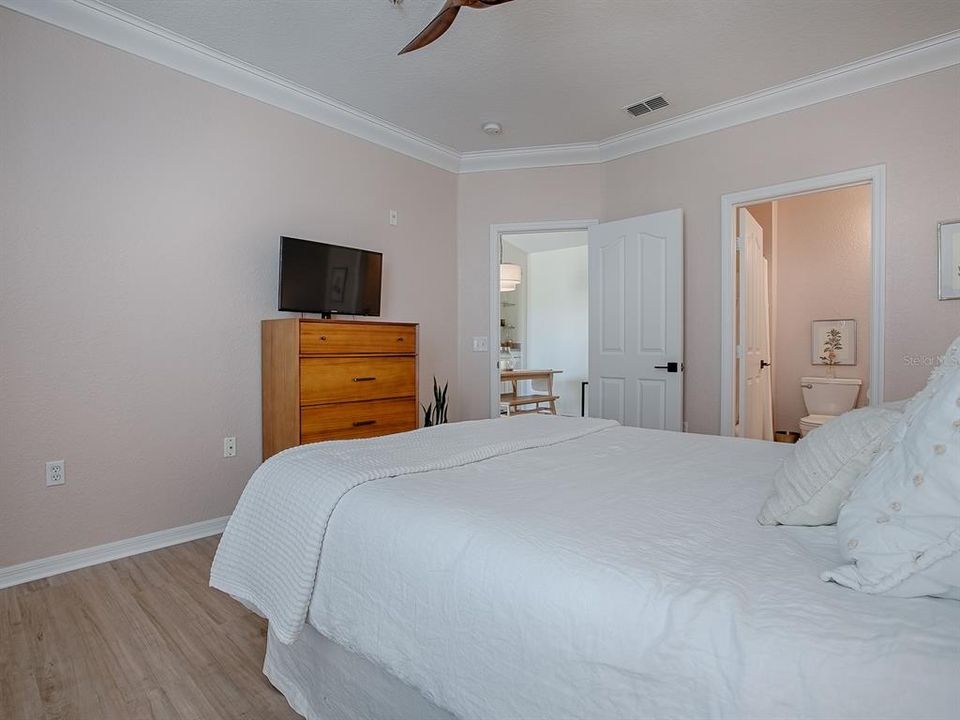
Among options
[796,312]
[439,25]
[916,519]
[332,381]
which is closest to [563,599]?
[916,519]

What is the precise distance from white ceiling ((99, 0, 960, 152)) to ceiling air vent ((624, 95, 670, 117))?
0.07 m

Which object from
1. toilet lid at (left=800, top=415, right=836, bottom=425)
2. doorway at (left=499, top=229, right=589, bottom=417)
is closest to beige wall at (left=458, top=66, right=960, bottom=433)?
toilet lid at (left=800, top=415, right=836, bottom=425)

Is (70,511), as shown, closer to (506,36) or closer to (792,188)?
(506,36)

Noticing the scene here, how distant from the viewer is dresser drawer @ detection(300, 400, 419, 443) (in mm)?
3014

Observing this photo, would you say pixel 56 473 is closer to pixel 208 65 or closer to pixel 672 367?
pixel 208 65

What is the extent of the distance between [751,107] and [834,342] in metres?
2.38

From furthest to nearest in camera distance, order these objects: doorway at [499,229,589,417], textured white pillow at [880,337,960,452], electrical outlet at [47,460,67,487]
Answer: doorway at [499,229,589,417] < electrical outlet at [47,460,67,487] < textured white pillow at [880,337,960,452]

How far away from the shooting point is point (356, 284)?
12.1ft

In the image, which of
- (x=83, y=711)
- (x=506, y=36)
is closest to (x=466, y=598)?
(x=83, y=711)

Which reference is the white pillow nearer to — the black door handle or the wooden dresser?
the wooden dresser

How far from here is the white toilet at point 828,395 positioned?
15.0ft

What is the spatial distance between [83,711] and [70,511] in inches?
53.7

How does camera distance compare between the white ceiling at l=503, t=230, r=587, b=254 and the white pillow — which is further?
the white ceiling at l=503, t=230, r=587, b=254

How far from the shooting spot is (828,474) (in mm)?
1039
